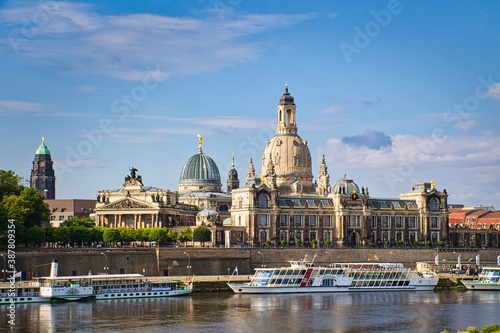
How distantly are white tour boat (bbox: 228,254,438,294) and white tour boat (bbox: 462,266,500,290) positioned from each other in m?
4.13

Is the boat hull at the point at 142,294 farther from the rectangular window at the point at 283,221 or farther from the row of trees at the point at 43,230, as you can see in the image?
the rectangular window at the point at 283,221

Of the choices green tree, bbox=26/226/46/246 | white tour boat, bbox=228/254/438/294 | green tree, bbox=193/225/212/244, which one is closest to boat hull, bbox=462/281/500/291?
→ white tour boat, bbox=228/254/438/294

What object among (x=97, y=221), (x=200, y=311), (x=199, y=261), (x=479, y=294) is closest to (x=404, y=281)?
(x=479, y=294)

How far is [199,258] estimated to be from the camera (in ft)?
441

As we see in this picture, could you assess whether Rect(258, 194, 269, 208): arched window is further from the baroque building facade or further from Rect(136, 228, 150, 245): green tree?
Rect(136, 228, 150, 245): green tree

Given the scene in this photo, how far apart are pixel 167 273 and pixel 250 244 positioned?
23302 millimetres

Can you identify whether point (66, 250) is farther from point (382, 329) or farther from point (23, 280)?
point (382, 329)

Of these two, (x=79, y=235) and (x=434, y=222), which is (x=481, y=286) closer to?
(x=434, y=222)

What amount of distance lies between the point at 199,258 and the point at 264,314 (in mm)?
40601

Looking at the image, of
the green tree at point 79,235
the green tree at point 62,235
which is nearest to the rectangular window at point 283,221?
the green tree at point 79,235

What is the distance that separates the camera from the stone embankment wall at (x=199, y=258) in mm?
121562

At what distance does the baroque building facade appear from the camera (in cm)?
15688

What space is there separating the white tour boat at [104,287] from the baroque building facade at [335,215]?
4218 cm

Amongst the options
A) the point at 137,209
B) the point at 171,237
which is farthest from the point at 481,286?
the point at 137,209
